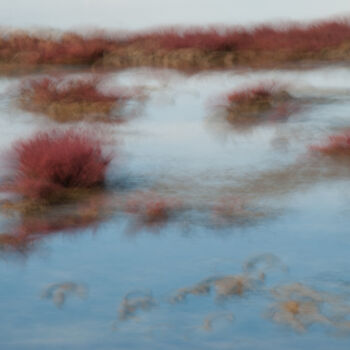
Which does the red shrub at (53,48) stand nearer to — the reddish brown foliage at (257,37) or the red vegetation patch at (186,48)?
the red vegetation patch at (186,48)

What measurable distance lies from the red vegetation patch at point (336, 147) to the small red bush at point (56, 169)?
1.82 meters

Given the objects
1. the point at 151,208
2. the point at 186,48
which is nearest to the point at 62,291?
the point at 151,208

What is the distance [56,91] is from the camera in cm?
889

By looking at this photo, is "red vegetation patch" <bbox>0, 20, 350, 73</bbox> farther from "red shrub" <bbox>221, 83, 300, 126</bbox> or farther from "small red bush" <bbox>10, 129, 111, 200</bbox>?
"small red bush" <bbox>10, 129, 111, 200</bbox>

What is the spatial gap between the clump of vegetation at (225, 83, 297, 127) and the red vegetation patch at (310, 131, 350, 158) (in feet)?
4.10

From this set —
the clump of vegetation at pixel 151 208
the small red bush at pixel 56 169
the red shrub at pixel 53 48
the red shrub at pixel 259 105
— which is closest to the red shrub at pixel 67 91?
the red shrub at pixel 259 105

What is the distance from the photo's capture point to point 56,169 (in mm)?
4844

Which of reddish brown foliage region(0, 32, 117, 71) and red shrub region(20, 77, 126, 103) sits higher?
reddish brown foliage region(0, 32, 117, 71)

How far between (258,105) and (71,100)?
214cm

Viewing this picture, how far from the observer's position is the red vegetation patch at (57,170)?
4.73 m

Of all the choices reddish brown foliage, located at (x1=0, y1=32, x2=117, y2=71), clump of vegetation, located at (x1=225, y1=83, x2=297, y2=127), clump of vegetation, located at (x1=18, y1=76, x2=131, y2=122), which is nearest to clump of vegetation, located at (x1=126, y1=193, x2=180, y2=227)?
clump of vegetation, located at (x1=225, y1=83, x2=297, y2=127)

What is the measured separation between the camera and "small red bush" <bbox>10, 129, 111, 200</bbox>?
4.74 m

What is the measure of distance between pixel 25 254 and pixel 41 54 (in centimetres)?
943

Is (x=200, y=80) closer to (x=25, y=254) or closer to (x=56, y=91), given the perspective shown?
(x=56, y=91)
